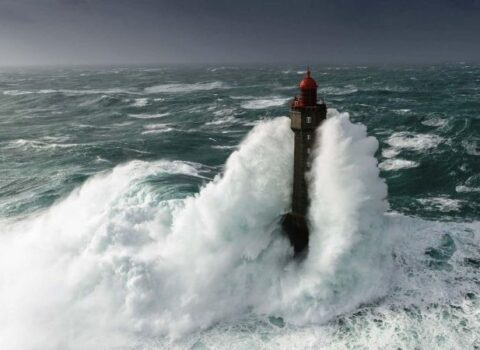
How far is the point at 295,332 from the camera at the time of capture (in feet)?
51.5

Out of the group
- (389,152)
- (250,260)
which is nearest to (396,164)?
(389,152)

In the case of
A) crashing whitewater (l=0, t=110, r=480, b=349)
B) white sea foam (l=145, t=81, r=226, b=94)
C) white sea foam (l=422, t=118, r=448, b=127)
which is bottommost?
crashing whitewater (l=0, t=110, r=480, b=349)

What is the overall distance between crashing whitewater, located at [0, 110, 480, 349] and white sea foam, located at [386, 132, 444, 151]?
1528 cm

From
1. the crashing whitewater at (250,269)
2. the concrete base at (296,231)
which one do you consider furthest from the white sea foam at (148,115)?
the concrete base at (296,231)

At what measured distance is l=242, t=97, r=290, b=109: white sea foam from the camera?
212 feet

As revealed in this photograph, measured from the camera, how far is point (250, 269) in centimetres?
1867

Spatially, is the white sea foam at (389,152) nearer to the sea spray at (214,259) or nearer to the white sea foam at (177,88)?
the sea spray at (214,259)

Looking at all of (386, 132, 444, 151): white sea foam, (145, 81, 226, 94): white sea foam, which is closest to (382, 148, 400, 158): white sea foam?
(386, 132, 444, 151): white sea foam

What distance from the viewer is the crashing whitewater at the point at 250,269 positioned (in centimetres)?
1583

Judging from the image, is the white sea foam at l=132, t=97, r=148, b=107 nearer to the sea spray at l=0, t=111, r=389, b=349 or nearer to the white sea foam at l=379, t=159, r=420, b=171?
the white sea foam at l=379, t=159, r=420, b=171

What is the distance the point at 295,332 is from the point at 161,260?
647cm

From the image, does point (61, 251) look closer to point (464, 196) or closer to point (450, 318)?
point (450, 318)

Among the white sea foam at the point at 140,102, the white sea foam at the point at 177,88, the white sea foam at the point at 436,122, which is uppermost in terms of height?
the white sea foam at the point at 177,88

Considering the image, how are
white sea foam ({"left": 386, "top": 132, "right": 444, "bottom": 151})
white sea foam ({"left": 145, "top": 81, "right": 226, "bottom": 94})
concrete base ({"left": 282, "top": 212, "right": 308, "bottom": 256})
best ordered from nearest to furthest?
concrete base ({"left": 282, "top": 212, "right": 308, "bottom": 256})
white sea foam ({"left": 386, "top": 132, "right": 444, "bottom": 151})
white sea foam ({"left": 145, "top": 81, "right": 226, "bottom": 94})
